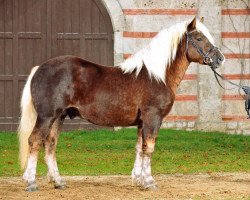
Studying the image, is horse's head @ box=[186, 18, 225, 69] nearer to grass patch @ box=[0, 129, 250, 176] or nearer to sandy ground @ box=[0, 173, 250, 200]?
sandy ground @ box=[0, 173, 250, 200]

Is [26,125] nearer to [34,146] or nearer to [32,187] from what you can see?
[34,146]

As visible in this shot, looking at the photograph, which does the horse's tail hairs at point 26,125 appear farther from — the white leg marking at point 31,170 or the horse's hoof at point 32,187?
the horse's hoof at point 32,187

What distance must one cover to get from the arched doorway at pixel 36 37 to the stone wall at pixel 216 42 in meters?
0.52

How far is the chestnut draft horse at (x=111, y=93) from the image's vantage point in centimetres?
1133

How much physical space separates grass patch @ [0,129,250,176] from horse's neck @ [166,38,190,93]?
2.51 metres

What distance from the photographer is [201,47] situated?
38.4 ft

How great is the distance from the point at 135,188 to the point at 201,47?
2.16m

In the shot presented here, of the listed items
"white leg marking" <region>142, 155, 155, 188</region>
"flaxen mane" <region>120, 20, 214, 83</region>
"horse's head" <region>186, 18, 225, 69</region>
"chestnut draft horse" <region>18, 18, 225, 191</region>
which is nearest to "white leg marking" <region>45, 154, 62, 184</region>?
"chestnut draft horse" <region>18, 18, 225, 191</region>

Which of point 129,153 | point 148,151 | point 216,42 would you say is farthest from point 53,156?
point 216,42

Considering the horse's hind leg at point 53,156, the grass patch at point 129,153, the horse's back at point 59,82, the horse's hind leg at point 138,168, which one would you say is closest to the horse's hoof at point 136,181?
the horse's hind leg at point 138,168

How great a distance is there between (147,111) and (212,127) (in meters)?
8.41

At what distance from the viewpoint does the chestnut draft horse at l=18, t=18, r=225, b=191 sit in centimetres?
1133

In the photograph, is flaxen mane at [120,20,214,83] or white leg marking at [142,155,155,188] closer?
white leg marking at [142,155,155,188]

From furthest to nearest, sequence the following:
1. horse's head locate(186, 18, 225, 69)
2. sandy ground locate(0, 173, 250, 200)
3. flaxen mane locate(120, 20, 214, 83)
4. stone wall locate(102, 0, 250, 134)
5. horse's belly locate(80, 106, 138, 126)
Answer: stone wall locate(102, 0, 250, 134) < horse's head locate(186, 18, 225, 69) < flaxen mane locate(120, 20, 214, 83) < horse's belly locate(80, 106, 138, 126) < sandy ground locate(0, 173, 250, 200)
